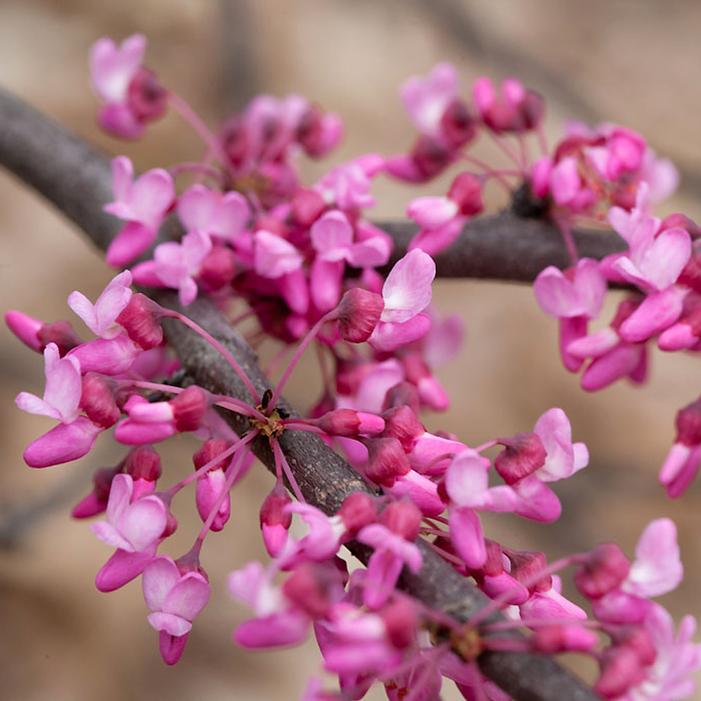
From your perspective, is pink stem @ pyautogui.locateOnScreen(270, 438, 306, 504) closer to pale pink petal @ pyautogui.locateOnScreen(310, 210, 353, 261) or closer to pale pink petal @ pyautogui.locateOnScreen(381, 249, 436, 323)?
pale pink petal @ pyautogui.locateOnScreen(381, 249, 436, 323)

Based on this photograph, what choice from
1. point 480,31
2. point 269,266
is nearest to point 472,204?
point 269,266

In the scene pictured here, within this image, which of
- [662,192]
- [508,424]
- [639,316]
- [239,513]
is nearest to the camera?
[639,316]

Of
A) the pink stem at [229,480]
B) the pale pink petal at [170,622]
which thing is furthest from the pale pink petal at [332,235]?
the pale pink petal at [170,622]

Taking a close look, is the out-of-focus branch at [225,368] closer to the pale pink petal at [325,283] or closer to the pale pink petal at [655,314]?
the pale pink petal at [325,283]

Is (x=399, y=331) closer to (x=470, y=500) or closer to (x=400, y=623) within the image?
(x=470, y=500)

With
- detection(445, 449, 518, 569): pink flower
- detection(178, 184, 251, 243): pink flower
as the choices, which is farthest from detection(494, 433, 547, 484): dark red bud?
detection(178, 184, 251, 243): pink flower

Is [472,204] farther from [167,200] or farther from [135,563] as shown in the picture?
[135,563]
